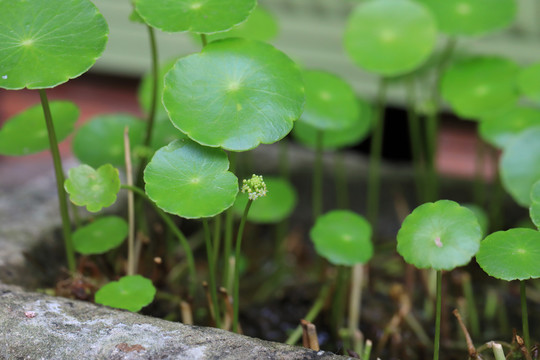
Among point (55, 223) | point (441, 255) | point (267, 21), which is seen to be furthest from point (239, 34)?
point (441, 255)

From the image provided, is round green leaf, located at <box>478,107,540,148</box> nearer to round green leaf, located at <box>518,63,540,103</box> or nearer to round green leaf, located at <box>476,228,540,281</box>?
round green leaf, located at <box>518,63,540,103</box>

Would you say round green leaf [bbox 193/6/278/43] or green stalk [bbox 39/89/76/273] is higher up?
round green leaf [bbox 193/6/278/43]

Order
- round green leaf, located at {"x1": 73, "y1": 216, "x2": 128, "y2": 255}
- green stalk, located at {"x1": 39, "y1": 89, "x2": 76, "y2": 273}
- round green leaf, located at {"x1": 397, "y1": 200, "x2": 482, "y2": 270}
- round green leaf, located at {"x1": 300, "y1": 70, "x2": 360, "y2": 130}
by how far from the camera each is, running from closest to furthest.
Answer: round green leaf, located at {"x1": 397, "y1": 200, "x2": 482, "y2": 270} → green stalk, located at {"x1": 39, "y1": 89, "x2": 76, "y2": 273} → round green leaf, located at {"x1": 73, "y1": 216, "x2": 128, "y2": 255} → round green leaf, located at {"x1": 300, "y1": 70, "x2": 360, "y2": 130}

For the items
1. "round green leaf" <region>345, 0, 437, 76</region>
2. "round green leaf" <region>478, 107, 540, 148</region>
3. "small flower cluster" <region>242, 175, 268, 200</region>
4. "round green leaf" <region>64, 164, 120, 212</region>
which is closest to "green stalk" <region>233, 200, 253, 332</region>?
"small flower cluster" <region>242, 175, 268, 200</region>

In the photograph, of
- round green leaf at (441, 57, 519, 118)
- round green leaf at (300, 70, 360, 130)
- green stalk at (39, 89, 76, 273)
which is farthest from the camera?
round green leaf at (441, 57, 519, 118)

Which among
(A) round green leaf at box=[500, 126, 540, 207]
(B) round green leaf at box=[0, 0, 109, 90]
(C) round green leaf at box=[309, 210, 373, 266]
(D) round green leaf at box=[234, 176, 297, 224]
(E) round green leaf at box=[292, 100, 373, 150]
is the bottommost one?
(D) round green leaf at box=[234, 176, 297, 224]

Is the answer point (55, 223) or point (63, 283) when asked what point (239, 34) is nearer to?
point (55, 223)

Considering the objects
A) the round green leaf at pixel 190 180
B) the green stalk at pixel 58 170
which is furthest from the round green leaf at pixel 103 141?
the round green leaf at pixel 190 180

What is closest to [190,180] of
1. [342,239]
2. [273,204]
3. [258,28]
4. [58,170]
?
[58,170]
